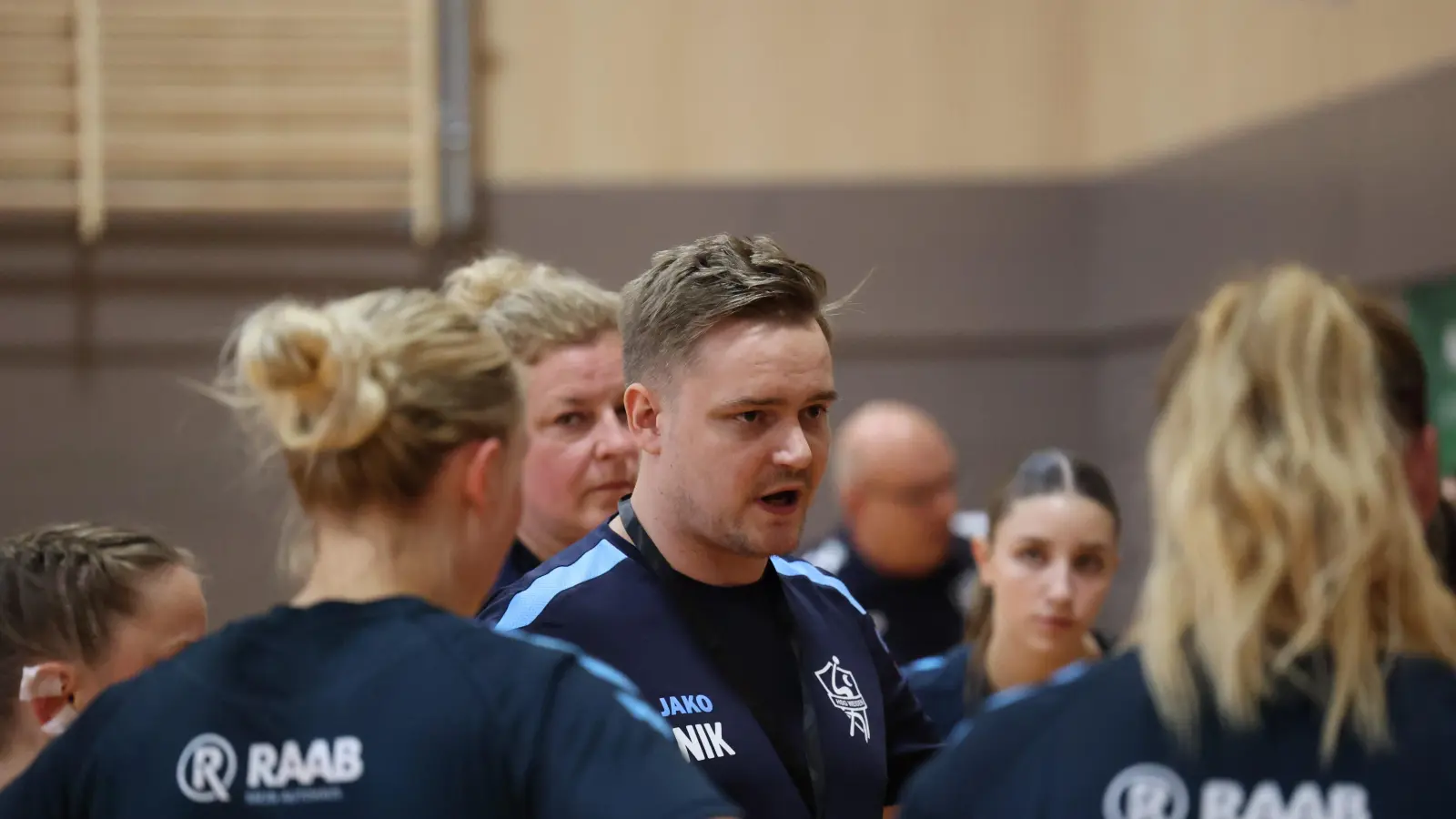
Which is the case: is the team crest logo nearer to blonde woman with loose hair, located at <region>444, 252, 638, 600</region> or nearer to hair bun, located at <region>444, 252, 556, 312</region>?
blonde woman with loose hair, located at <region>444, 252, 638, 600</region>

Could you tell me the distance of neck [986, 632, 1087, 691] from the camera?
3.06 m

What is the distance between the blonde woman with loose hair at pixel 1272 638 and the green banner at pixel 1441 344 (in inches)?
146

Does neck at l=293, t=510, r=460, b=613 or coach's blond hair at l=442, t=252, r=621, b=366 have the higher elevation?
coach's blond hair at l=442, t=252, r=621, b=366

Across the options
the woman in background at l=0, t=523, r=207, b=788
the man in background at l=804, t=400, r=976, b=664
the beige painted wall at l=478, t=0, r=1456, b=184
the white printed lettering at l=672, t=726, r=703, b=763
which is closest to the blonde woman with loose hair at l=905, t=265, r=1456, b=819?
the white printed lettering at l=672, t=726, r=703, b=763

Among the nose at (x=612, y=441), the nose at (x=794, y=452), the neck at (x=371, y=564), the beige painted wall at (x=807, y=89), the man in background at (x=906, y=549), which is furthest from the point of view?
the beige painted wall at (x=807, y=89)

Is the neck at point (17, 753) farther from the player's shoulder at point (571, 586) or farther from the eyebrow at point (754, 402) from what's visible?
the eyebrow at point (754, 402)

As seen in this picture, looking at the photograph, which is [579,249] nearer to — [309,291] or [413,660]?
[309,291]

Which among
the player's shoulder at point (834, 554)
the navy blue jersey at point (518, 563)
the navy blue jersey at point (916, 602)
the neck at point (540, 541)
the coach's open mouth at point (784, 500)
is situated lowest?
the navy blue jersey at point (916, 602)

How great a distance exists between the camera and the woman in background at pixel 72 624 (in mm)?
1952

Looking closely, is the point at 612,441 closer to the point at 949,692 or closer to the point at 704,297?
the point at 704,297

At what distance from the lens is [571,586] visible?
2021 millimetres

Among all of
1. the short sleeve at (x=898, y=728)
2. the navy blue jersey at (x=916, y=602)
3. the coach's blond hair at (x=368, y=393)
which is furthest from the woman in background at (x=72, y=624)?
the navy blue jersey at (x=916, y=602)

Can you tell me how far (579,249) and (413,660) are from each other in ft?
17.3

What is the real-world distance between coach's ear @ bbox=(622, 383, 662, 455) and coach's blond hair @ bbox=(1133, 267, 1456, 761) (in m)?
0.81
